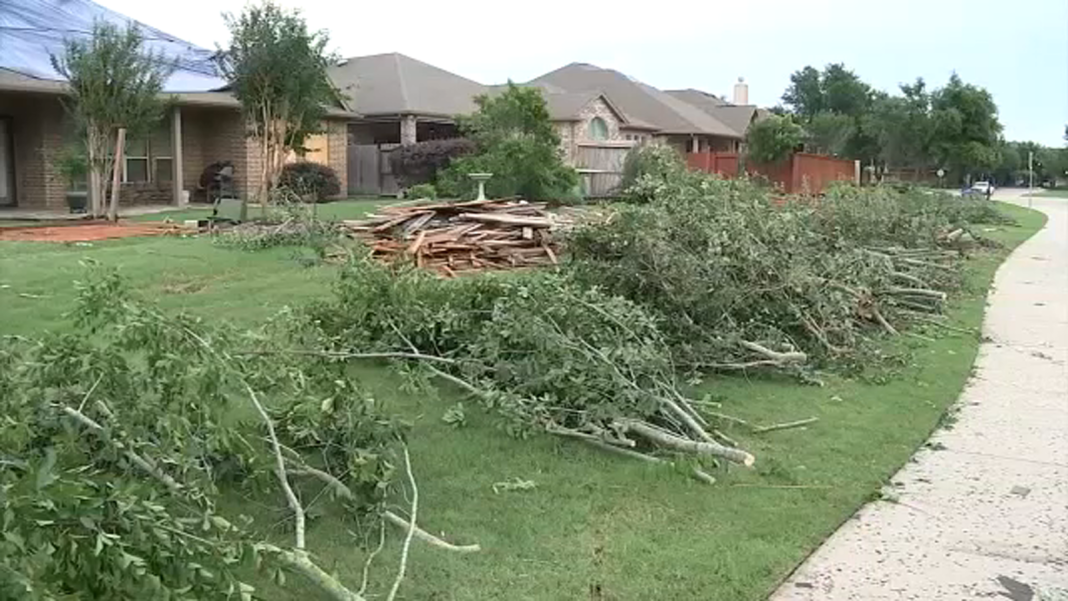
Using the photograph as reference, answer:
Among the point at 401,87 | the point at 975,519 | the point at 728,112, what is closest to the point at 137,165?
the point at 401,87

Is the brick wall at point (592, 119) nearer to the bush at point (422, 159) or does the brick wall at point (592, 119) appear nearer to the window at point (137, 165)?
the bush at point (422, 159)

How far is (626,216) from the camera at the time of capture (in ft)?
28.0

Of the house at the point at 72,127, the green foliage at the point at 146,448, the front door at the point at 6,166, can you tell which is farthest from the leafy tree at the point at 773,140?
the green foliage at the point at 146,448

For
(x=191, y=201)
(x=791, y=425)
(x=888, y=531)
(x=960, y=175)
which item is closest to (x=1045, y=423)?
(x=791, y=425)

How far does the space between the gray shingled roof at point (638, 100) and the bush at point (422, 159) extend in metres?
18.1

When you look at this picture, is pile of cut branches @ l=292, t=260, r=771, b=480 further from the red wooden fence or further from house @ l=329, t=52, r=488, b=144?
the red wooden fence

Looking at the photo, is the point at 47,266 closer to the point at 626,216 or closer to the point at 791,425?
the point at 626,216

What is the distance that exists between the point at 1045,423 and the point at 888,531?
2793mm

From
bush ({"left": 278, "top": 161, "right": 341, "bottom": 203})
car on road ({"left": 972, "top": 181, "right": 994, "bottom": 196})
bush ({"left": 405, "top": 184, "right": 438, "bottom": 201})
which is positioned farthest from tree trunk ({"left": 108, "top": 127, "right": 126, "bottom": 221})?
car on road ({"left": 972, "top": 181, "right": 994, "bottom": 196})

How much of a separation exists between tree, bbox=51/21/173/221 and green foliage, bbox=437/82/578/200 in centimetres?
660

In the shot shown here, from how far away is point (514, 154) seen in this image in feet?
72.0

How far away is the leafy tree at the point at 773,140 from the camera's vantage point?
3631 centimetres

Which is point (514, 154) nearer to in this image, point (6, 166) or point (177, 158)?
point (177, 158)

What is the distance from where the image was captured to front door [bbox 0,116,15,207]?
80.2 ft
